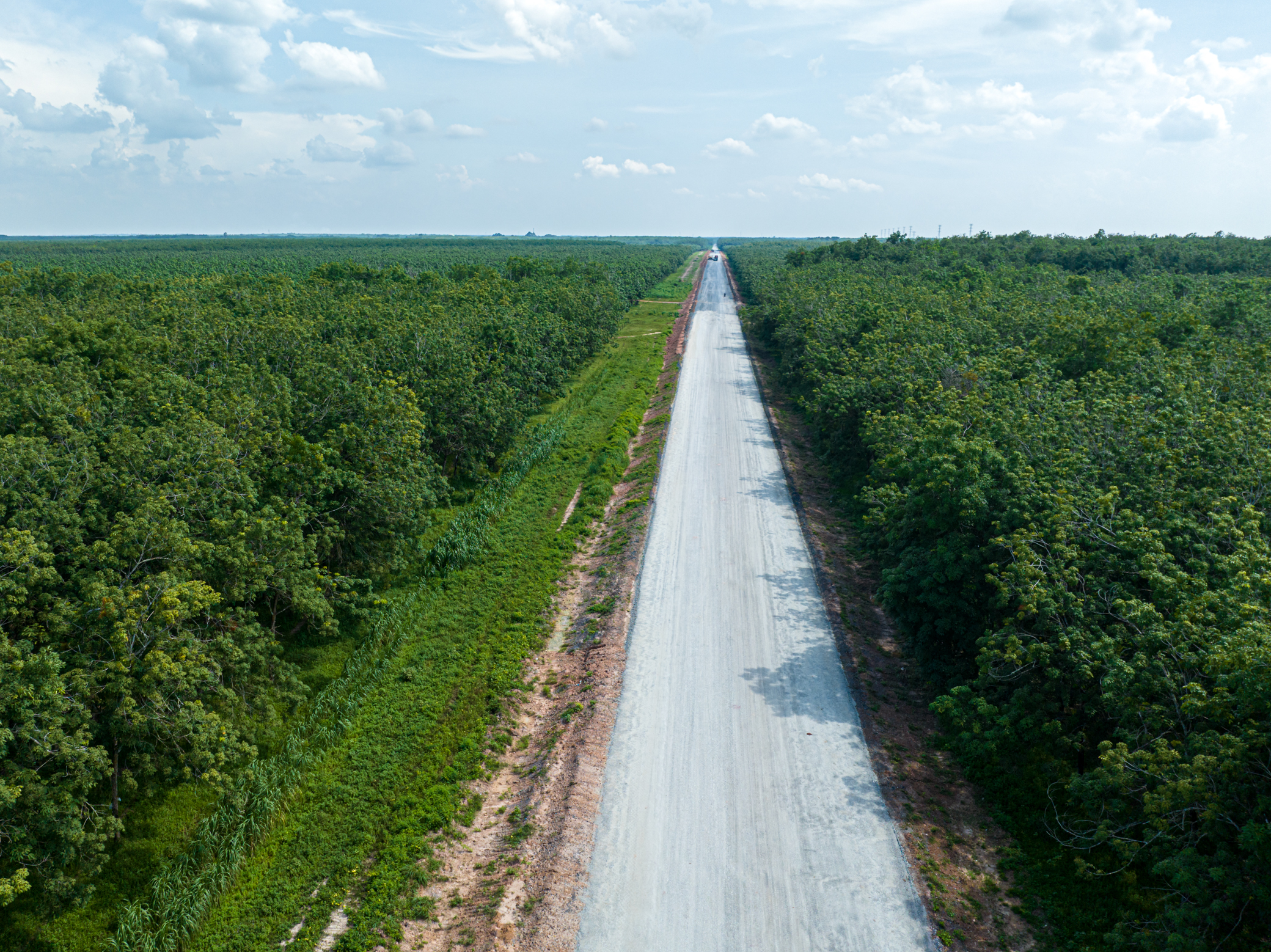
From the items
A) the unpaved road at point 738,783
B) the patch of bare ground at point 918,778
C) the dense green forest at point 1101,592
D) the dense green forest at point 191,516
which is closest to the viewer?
the dense green forest at point 1101,592

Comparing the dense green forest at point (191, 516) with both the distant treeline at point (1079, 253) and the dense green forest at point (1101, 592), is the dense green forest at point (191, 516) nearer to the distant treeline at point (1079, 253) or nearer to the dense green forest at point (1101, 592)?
the dense green forest at point (1101, 592)

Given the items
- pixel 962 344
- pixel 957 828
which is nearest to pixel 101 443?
pixel 957 828

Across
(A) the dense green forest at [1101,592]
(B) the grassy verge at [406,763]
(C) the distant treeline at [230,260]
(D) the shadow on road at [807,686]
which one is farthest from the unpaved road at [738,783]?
(C) the distant treeline at [230,260]

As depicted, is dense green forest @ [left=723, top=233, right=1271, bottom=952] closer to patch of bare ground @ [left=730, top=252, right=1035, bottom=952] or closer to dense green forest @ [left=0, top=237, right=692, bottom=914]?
patch of bare ground @ [left=730, top=252, right=1035, bottom=952]

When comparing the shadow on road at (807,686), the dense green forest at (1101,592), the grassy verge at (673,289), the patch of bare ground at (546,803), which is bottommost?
the patch of bare ground at (546,803)

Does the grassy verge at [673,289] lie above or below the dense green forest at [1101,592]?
above

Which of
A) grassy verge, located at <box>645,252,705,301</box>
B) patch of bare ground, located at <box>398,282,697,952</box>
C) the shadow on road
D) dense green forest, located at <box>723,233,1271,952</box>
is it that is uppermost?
grassy verge, located at <box>645,252,705,301</box>

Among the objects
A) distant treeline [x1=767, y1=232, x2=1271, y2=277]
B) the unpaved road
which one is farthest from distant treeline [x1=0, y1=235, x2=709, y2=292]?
the unpaved road

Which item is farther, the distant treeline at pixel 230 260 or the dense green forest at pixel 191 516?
the distant treeline at pixel 230 260
